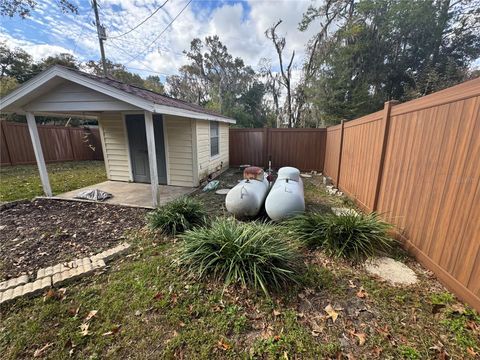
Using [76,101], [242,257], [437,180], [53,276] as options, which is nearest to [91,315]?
[53,276]

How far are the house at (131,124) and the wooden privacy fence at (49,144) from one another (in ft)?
6.49

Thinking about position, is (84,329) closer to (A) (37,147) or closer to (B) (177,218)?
(B) (177,218)

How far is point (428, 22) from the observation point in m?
11.6

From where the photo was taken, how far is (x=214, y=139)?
26.6ft

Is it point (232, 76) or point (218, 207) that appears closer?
point (218, 207)

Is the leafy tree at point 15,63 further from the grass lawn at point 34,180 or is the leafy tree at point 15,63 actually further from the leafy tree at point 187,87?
the leafy tree at point 187,87

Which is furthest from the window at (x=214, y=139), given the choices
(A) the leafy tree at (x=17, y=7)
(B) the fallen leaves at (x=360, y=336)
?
(A) the leafy tree at (x=17, y=7)

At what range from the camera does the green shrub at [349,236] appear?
278cm

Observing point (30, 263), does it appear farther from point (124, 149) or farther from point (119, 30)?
point (119, 30)

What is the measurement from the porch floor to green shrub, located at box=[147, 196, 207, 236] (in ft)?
4.34

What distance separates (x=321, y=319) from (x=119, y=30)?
47.6 ft

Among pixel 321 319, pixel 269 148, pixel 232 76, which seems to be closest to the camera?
pixel 321 319

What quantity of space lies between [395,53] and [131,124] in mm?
15434

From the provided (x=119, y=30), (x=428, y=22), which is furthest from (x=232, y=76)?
(x=428, y=22)
